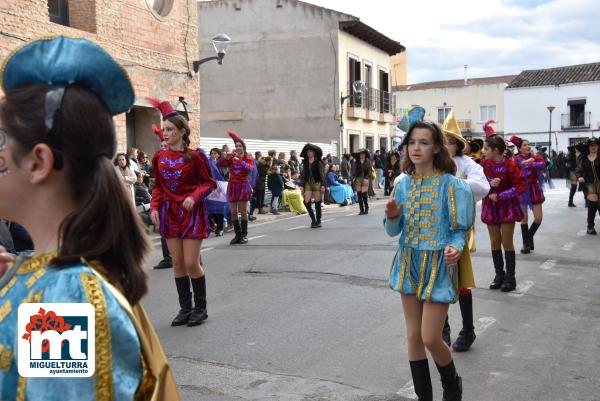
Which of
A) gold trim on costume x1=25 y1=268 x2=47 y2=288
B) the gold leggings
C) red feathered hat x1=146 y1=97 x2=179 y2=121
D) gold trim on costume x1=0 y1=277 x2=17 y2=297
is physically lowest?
the gold leggings

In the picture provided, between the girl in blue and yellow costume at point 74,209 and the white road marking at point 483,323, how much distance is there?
5.02m

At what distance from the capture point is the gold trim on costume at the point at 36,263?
1539 millimetres

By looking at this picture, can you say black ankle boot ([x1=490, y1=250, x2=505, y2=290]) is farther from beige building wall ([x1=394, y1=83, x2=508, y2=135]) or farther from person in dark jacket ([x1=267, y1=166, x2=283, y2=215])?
beige building wall ([x1=394, y1=83, x2=508, y2=135])

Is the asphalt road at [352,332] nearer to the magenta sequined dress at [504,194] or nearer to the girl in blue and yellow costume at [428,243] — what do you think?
the girl in blue and yellow costume at [428,243]

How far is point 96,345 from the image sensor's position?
147cm

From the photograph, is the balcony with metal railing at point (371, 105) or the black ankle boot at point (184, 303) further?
the balcony with metal railing at point (371, 105)

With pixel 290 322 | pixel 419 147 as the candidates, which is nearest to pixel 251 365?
pixel 290 322

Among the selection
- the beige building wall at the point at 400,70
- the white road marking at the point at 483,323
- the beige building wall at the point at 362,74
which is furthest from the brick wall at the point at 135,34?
the beige building wall at the point at 400,70

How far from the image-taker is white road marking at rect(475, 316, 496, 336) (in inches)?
244

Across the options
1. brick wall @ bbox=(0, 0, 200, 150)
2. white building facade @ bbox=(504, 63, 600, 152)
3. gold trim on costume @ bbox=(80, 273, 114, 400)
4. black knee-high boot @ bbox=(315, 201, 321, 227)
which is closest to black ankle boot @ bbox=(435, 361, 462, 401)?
gold trim on costume @ bbox=(80, 273, 114, 400)

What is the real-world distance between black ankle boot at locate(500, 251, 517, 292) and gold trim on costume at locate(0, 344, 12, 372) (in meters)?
6.96

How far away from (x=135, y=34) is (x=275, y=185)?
564 cm

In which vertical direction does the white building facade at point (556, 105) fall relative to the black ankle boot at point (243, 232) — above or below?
above

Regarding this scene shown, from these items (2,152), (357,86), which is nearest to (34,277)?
(2,152)
